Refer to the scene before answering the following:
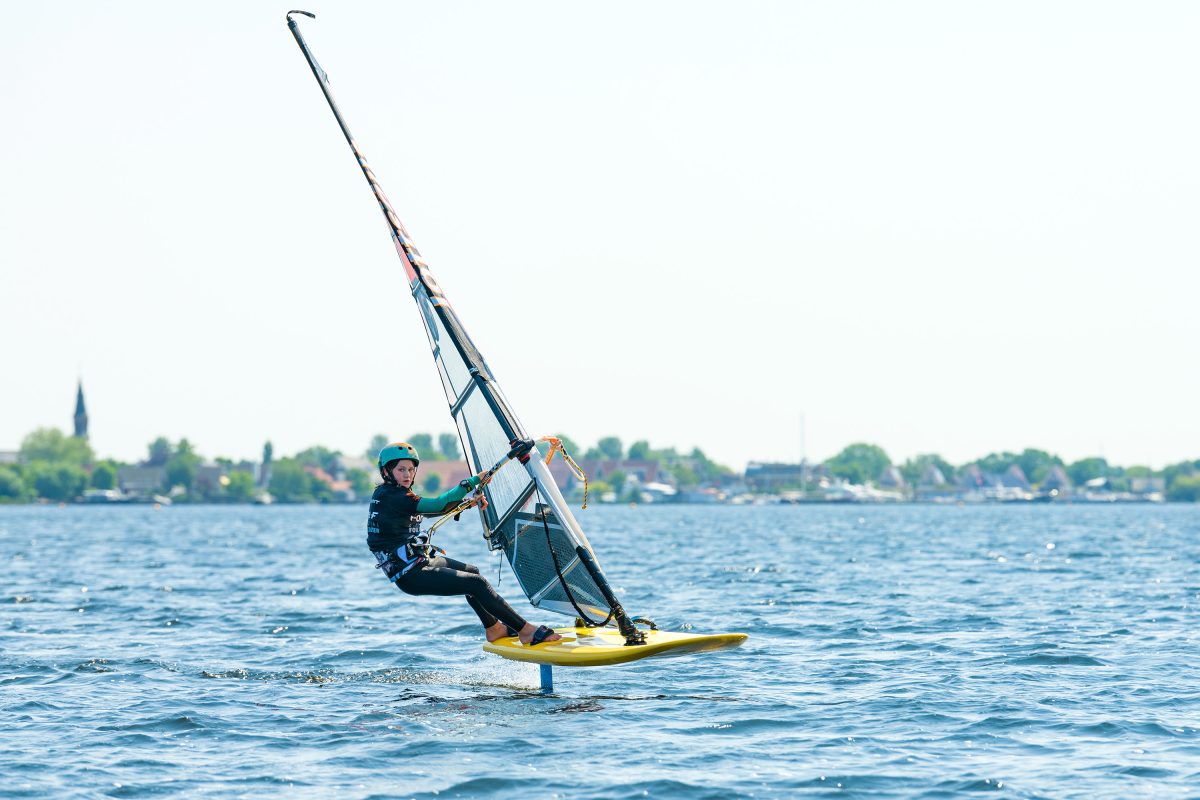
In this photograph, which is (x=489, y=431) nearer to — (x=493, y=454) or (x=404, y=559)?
(x=493, y=454)

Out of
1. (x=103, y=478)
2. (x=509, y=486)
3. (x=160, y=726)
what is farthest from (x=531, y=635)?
(x=103, y=478)

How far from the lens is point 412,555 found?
45.8 ft

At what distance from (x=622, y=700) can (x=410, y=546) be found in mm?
2542

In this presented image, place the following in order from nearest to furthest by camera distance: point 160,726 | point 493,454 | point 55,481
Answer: point 160,726, point 493,454, point 55,481

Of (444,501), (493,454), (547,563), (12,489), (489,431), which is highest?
(12,489)

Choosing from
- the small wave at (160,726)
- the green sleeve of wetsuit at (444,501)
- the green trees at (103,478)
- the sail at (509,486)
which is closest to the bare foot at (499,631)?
the sail at (509,486)

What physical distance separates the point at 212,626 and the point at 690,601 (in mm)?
8560

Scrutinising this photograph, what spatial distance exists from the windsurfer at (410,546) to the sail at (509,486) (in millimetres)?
607

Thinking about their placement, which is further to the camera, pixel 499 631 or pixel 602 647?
pixel 499 631

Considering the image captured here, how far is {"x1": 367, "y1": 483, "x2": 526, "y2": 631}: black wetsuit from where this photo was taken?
45.6ft

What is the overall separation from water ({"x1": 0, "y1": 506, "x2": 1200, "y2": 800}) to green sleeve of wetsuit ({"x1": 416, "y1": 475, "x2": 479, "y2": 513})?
6.19 ft

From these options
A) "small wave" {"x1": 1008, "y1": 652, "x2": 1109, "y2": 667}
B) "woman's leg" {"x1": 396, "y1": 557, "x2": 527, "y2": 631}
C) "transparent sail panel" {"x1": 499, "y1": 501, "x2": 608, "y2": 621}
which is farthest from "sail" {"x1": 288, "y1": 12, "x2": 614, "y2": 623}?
"small wave" {"x1": 1008, "y1": 652, "x2": 1109, "y2": 667}

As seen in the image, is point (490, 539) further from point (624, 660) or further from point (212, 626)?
point (212, 626)

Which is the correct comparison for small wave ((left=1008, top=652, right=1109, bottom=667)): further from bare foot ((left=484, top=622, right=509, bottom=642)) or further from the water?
bare foot ((left=484, top=622, right=509, bottom=642))
